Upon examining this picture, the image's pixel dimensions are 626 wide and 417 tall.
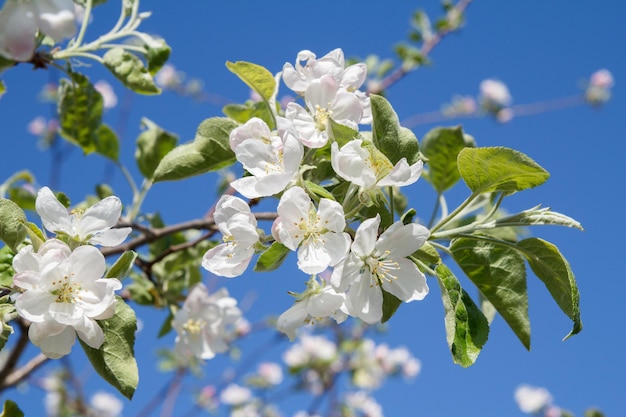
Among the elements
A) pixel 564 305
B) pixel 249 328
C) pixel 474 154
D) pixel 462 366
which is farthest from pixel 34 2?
pixel 249 328

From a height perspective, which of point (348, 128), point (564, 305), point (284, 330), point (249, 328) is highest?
point (348, 128)

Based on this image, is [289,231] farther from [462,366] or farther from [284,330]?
[462,366]

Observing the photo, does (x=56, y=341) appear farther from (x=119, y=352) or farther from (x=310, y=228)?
(x=310, y=228)

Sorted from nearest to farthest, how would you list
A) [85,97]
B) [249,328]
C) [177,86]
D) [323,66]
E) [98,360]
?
[98,360]
[323,66]
[85,97]
[249,328]
[177,86]

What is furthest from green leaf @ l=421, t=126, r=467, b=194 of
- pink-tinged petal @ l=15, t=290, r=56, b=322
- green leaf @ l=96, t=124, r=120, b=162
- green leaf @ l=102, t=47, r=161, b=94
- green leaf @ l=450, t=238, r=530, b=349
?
green leaf @ l=96, t=124, r=120, b=162

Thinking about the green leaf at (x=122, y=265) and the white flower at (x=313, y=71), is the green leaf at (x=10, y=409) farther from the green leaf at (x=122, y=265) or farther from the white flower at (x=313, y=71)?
the white flower at (x=313, y=71)

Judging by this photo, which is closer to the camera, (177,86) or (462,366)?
(462,366)

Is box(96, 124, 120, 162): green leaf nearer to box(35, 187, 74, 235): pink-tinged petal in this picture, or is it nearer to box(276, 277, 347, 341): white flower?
box(35, 187, 74, 235): pink-tinged petal
